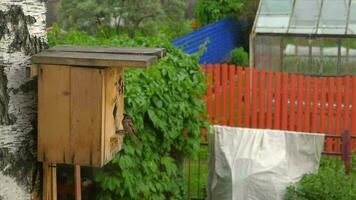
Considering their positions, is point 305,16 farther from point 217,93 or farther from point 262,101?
point 217,93

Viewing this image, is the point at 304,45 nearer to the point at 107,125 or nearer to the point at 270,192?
the point at 270,192

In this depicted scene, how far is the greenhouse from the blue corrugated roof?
2969mm

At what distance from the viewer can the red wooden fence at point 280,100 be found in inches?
358

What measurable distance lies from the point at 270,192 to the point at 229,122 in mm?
3855

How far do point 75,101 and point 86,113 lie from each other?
0.07m

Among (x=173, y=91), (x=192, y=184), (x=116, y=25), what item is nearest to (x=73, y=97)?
(x=173, y=91)

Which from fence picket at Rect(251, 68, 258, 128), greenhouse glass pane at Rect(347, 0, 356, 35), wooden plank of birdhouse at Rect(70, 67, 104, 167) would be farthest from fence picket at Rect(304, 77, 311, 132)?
wooden plank of birdhouse at Rect(70, 67, 104, 167)

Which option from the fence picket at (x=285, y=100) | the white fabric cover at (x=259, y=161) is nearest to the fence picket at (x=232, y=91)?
the fence picket at (x=285, y=100)

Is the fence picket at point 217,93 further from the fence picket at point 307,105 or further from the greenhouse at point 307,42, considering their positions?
the greenhouse at point 307,42

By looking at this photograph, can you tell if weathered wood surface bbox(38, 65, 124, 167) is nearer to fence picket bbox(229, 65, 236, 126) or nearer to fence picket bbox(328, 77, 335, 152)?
fence picket bbox(229, 65, 236, 126)

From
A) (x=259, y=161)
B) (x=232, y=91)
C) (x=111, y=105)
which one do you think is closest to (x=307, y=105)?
(x=232, y=91)

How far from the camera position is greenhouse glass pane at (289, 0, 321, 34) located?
12.0m

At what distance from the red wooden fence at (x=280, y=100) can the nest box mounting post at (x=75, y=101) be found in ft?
21.7

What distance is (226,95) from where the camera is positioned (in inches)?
368
